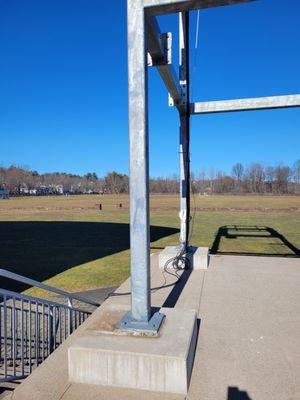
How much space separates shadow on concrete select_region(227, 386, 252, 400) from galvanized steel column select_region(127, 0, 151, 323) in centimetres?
77

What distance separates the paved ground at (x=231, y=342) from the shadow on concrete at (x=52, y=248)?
13.8 feet

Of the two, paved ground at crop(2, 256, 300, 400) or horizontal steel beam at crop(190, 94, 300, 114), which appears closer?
paved ground at crop(2, 256, 300, 400)

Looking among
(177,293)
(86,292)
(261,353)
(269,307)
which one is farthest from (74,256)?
(261,353)

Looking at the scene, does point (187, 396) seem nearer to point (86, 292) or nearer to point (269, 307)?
point (269, 307)

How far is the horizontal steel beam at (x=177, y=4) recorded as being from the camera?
8.00 feet

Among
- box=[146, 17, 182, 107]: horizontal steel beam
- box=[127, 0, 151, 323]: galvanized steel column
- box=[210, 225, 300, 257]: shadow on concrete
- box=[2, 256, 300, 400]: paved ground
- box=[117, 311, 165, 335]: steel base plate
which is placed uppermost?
box=[146, 17, 182, 107]: horizontal steel beam

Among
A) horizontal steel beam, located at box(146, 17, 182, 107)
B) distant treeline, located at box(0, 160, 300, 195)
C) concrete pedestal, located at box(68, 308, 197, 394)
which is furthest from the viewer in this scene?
distant treeline, located at box(0, 160, 300, 195)

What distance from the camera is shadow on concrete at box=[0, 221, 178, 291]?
336 inches

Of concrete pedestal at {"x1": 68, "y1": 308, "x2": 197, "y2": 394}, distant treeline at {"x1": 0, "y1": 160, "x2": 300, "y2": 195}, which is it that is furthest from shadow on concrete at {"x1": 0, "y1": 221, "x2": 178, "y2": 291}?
distant treeline at {"x1": 0, "y1": 160, "x2": 300, "y2": 195}

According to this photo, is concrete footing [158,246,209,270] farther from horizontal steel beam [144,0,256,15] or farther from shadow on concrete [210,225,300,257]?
horizontal steel beam [144,0,256,15]

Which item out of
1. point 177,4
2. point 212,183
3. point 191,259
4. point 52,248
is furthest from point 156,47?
point 212,183

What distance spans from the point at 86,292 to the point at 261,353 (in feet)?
14.6

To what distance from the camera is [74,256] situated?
10109mm

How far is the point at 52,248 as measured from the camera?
11312 millimetres
